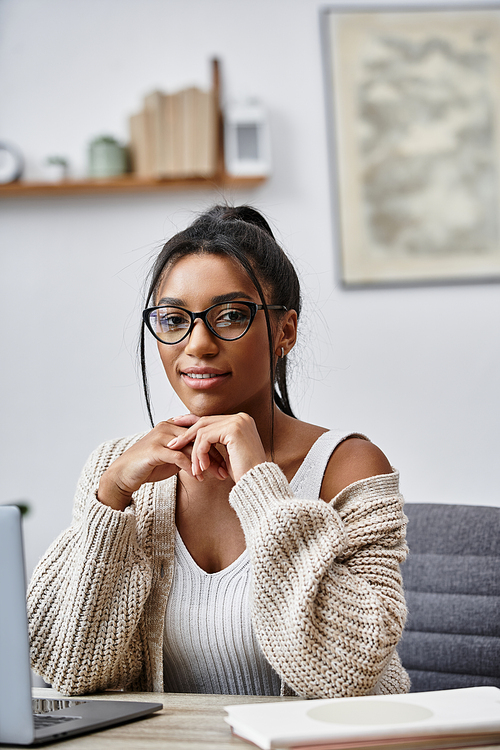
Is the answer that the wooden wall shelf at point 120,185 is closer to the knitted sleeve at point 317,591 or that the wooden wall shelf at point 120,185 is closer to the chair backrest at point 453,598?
the chair backrest at point 453,598

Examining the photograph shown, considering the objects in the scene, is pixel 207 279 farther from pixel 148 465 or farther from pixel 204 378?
pixel 148 465

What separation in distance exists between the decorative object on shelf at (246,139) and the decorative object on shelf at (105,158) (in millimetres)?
343

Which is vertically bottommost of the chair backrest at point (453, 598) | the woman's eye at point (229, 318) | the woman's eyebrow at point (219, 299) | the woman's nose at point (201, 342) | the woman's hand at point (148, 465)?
the chair backrest at point (453, 598)

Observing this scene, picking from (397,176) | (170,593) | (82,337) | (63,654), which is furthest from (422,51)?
(63,654)

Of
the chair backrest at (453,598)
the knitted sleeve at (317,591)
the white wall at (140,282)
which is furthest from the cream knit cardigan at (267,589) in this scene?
the white wall at (140,282)

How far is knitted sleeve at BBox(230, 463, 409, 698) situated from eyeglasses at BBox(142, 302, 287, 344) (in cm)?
23

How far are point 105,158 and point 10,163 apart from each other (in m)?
0.31

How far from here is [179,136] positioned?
2.51m

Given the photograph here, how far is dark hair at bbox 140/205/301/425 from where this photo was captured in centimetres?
129

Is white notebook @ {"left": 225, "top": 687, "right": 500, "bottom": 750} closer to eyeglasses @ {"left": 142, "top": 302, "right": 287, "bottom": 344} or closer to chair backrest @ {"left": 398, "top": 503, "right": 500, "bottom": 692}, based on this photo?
eyeglasses @ {"left": 142, "top": 302, "right": 287, "bottom": 344}

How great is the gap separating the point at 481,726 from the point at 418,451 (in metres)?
1.87

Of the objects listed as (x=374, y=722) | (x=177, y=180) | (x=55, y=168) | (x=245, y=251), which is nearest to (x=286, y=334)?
(x=245, y=251)

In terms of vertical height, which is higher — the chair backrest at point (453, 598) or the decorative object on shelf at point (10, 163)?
the decorative object on shelf at point (10, 163)

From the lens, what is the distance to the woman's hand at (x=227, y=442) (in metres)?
1.14
